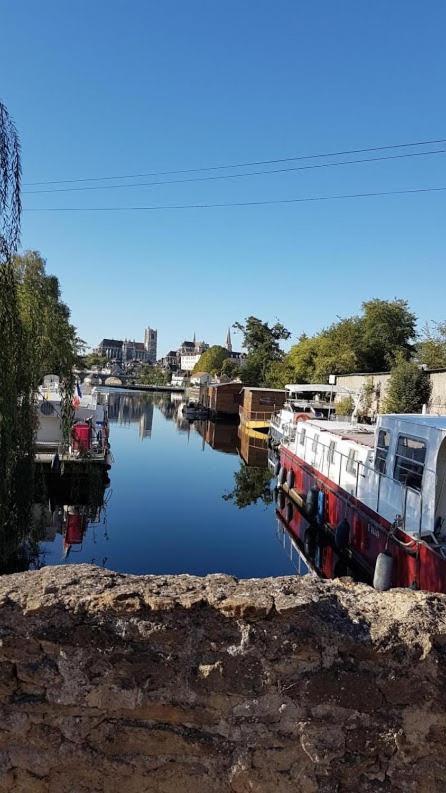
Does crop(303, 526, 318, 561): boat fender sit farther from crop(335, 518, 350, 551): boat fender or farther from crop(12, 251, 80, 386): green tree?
crop(12, 251, 80, 386): green tree

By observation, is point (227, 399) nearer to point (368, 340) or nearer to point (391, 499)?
point (368, 340)

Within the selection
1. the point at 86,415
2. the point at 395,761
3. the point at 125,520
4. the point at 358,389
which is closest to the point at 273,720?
the point at 395,761

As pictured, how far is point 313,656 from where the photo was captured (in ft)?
10.7

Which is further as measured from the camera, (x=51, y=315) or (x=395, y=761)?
(x=51, y=315)

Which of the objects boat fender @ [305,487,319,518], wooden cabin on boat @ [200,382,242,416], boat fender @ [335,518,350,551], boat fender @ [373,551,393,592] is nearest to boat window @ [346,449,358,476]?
boat fender @ [335,518,350,551]

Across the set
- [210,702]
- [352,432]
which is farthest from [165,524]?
[210,702]

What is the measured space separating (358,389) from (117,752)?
39.7 metres

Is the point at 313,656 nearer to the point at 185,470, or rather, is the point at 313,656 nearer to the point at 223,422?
the point at 185,470

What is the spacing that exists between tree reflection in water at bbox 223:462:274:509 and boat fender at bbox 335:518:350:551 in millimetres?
7667

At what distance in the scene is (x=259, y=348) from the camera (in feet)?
246

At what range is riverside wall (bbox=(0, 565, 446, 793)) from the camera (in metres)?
3.22

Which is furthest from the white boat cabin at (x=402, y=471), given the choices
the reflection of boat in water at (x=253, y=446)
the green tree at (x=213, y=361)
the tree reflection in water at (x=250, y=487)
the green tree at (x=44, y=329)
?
the green tree at (x=213, y=361)

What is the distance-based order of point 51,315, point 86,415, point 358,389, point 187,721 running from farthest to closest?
point 358,389, point 86,415, point 51,315, point 187,721

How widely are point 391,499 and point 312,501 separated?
18.6 feet
